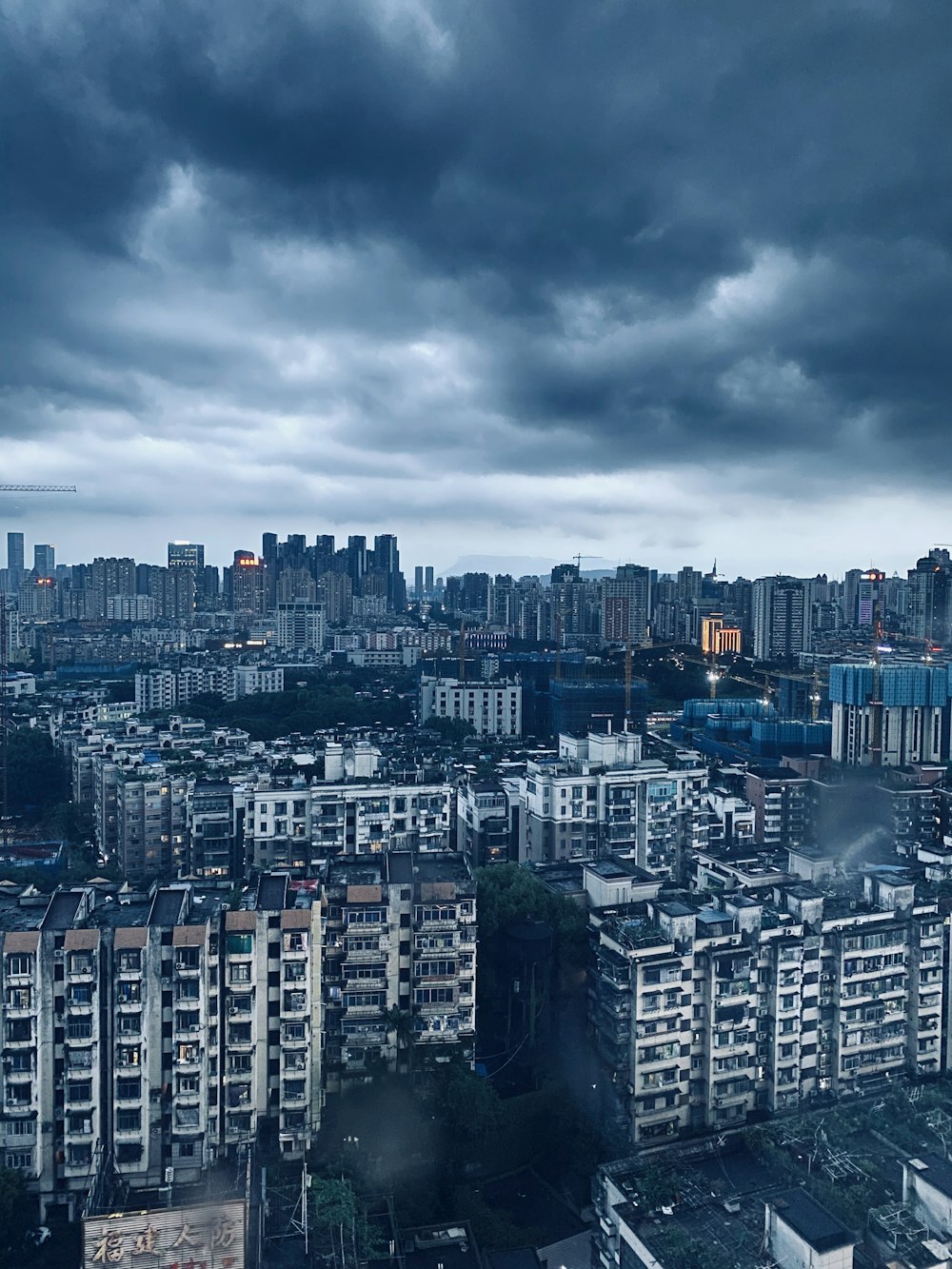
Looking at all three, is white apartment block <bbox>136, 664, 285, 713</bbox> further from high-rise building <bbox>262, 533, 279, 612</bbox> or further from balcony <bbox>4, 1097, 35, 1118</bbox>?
high-rise building <bbox>262, 533, 279, 612</bbox>

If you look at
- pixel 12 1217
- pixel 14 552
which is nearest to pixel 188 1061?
pixel 12 1217

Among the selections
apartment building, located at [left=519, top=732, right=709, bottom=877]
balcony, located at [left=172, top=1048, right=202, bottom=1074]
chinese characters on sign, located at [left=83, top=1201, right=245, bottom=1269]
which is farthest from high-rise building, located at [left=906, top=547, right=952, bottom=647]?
chinese characters on sign, located at [left=83, top=1201, right=245, bottom=1269]

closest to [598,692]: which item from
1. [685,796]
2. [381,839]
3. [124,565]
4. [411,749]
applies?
[411,749]

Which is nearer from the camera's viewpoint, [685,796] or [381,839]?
[381,839]

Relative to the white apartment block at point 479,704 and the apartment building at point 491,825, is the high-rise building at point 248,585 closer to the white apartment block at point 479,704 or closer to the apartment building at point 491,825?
the white apartment block at point 479,704

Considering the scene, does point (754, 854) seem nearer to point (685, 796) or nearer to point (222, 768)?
point (685, 796)

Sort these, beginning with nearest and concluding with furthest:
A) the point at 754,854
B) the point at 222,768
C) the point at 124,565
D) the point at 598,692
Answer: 1. the point at 754,854
2. the point at 222,768
3. the point at 598,692
4. the point at 124,565

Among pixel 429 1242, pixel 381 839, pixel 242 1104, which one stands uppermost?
pixel 381 839
